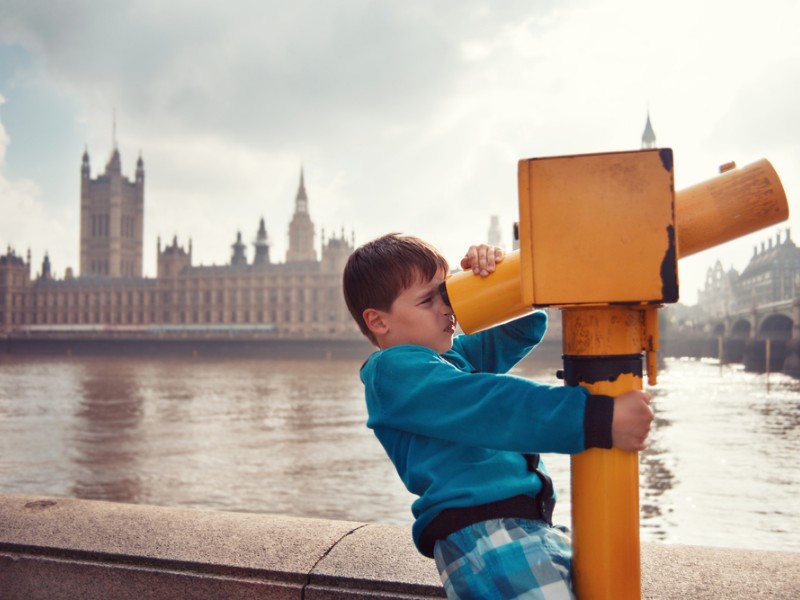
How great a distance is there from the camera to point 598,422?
0.93m

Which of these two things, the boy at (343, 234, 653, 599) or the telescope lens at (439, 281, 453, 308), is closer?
the boy at (343, 234, 653, 599)

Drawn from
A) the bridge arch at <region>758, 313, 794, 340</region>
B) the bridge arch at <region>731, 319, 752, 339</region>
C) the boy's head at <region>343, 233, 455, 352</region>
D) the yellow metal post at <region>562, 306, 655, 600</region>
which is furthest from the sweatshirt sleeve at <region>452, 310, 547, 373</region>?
the bridge arch at <region>731, 319, 752, 339</region>

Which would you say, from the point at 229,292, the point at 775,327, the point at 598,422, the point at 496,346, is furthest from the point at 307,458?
the point at 229,292

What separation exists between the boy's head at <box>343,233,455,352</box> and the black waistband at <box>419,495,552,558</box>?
0.27 meters

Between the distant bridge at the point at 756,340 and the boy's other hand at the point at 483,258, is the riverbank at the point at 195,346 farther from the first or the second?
the boy's other hand at the point at 483,258

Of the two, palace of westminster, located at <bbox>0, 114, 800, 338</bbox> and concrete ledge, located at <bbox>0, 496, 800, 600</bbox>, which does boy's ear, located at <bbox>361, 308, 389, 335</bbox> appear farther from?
palace of westminster, located at <bbox>0, 114, 800, 338</bbox>

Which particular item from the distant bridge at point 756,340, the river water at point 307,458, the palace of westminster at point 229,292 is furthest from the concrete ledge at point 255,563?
the palace of westminster at point 229,292

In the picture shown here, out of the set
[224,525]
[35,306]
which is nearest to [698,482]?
[224,525]

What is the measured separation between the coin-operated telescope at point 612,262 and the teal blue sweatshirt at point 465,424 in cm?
5

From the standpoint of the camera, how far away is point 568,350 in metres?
1.01

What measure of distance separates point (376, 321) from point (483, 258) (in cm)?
25

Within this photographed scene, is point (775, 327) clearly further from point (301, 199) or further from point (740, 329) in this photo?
point (301, 199)

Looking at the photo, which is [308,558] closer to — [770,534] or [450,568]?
[450,568]

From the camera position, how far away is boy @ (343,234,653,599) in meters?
0.95
